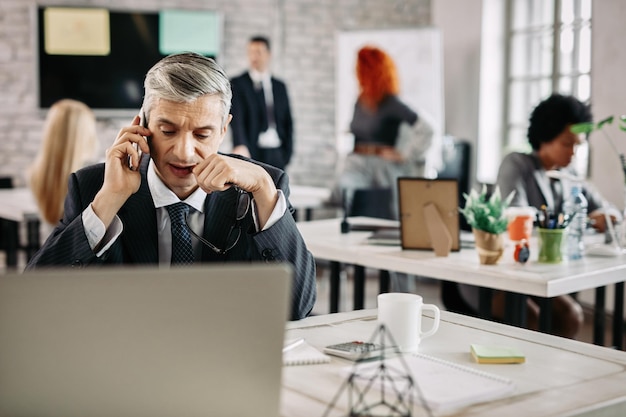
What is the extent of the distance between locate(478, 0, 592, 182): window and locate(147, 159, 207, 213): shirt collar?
422 cm

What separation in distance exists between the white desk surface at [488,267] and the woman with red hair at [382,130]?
2.53 meters

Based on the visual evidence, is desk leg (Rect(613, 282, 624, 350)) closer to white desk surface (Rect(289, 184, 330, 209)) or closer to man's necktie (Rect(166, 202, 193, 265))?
white desk surface (Rect(289, 184, 330, 209))

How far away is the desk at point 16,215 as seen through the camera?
4.57m

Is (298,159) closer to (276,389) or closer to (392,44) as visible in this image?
(392,44)

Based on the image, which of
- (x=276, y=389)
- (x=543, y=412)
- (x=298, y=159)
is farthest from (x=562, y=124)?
(x=298, y=159)

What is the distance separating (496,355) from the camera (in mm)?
1594

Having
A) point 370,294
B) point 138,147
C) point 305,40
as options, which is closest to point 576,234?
point 138,147

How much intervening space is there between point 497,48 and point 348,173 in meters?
1.83

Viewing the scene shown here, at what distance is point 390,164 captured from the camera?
6090mm

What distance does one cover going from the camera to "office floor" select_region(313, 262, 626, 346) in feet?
18.0

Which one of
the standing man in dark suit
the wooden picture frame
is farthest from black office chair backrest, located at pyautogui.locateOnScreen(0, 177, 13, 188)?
the wooden picture frame

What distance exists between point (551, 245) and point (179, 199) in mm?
1441

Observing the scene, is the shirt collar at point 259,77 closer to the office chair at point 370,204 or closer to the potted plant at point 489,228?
the office chair at point 370,204

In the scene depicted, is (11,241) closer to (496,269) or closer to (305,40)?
(496,269)
